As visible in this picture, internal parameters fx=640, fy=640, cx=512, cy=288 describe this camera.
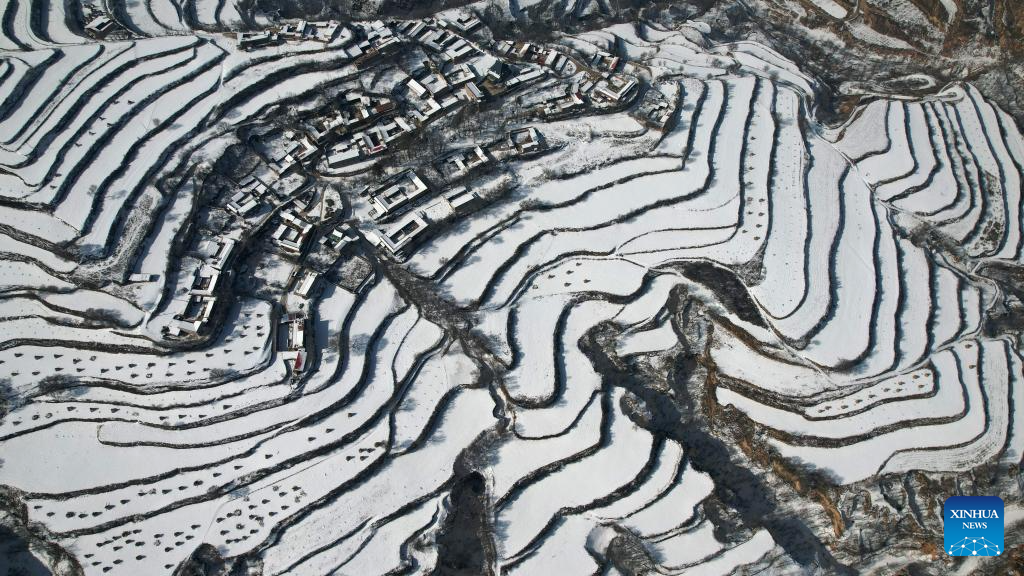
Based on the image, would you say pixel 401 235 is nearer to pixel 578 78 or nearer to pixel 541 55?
pixel 578 78

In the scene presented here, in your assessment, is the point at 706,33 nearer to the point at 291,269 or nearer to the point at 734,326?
the point at 734,326

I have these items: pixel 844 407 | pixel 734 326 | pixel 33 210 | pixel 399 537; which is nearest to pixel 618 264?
pixel 734 326

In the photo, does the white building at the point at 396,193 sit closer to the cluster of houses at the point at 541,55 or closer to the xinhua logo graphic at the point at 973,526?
the cluster of houses at the point at 541,55

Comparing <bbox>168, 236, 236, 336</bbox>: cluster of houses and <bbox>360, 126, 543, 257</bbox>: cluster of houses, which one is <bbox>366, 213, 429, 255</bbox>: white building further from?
<bbox>168, 236, 236, 336</bbox>: cluster of houses

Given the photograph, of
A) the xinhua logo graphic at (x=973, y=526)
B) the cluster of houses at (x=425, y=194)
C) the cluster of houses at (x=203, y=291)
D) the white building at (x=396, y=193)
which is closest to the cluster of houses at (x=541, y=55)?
the cluster of houses at (x=425, y=194)

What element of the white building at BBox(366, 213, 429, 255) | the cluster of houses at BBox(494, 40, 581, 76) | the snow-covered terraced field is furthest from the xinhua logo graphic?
the cluster of houses at BBox(494, 40, 581, 76)

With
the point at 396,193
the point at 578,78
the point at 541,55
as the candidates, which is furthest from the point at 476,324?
the point at 541,55

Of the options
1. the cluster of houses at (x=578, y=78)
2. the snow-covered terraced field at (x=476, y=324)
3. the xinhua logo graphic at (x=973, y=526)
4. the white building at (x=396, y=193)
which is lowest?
the xinhua logo graphic at (x=973, y=526)
